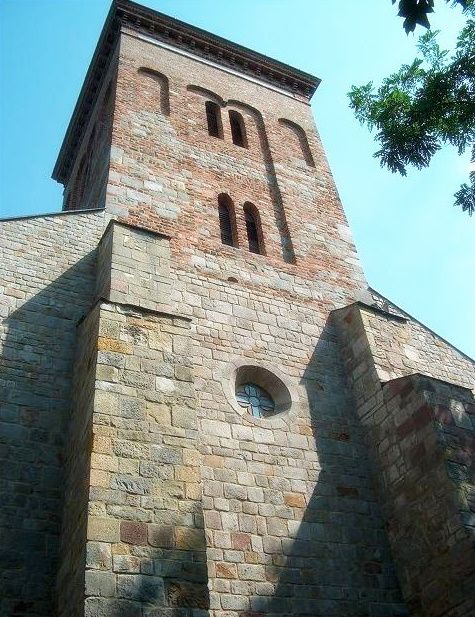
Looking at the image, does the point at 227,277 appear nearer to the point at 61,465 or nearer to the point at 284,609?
the point at 61,465

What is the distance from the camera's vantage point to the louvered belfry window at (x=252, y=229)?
12552 millimetres

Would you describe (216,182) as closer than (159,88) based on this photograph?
Yes

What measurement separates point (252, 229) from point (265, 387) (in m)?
4.18

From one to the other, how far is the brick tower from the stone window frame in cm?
3

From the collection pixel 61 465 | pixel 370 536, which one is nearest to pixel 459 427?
pixel 370 536

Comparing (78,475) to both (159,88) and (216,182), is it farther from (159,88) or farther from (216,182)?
(159,88)

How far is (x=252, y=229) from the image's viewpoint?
13.1 meters

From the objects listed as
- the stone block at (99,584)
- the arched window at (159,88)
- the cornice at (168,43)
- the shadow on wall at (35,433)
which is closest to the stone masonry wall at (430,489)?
the stone block at (99,584)

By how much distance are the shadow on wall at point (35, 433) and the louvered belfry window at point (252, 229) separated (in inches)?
136

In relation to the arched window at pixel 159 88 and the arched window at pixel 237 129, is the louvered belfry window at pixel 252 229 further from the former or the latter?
the arched window at pixel 159 88

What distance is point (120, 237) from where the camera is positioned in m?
9.93

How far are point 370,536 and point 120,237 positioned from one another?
17.7 feet

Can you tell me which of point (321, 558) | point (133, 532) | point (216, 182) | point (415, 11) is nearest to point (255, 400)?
point (321, 558)

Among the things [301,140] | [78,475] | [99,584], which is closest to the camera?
[99,584]
